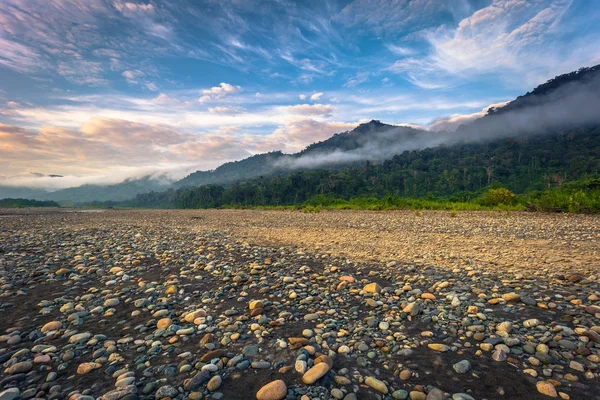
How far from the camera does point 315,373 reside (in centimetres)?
280

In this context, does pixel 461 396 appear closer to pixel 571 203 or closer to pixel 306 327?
pixel 306 327

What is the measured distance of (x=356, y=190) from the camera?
81.1 metres

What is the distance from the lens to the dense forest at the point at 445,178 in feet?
251

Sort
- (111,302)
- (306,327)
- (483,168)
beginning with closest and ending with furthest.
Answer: (306,327)
(111,302)
(483,168)

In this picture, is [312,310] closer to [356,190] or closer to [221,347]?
[221,347]

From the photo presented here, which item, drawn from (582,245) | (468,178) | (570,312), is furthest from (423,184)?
(570,312)

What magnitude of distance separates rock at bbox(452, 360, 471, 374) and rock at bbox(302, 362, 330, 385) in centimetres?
134

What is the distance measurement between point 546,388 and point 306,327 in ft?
8.41

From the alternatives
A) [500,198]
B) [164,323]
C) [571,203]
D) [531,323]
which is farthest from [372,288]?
[500,198]

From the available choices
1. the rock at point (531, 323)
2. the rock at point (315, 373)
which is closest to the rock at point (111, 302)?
the rock at point (315, 373)

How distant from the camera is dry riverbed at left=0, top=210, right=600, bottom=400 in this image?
8.91 feet

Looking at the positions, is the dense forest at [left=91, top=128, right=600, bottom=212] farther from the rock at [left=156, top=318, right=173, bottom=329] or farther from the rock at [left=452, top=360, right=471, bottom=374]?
the rock at [left=452, top=360, right=471, bottom=374]

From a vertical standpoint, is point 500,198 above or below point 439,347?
below

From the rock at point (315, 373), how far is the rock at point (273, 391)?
9.7 inches
